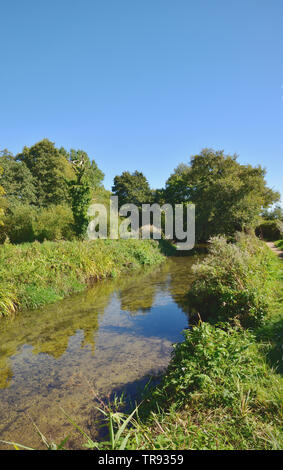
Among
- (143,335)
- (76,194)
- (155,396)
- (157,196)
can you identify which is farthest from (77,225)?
(157,196)

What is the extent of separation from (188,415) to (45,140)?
3879cm

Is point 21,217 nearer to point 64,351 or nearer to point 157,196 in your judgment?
point 64,351

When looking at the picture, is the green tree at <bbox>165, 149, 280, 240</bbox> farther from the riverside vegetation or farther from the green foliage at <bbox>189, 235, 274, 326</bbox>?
the green foliage at <bbox>189, 235, 274, 326</bbox>

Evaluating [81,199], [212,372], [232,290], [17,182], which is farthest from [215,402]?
[17,182]

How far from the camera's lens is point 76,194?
2123cm

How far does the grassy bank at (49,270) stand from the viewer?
10.7 metres

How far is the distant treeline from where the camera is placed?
74.6 ft

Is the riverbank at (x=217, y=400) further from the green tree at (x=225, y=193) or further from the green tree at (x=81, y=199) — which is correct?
the green tree at (x=225, y=193)

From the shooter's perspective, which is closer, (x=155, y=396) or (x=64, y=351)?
(x=155, y=396)

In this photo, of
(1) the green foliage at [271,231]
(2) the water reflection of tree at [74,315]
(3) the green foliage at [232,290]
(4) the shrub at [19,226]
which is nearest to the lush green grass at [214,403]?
(3) the green foliage at [232,290]

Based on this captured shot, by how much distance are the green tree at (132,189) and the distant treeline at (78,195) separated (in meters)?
9.24

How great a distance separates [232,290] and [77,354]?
13.9ft

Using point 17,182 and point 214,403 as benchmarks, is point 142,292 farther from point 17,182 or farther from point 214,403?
point 17,182

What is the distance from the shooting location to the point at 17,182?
32156 mm
